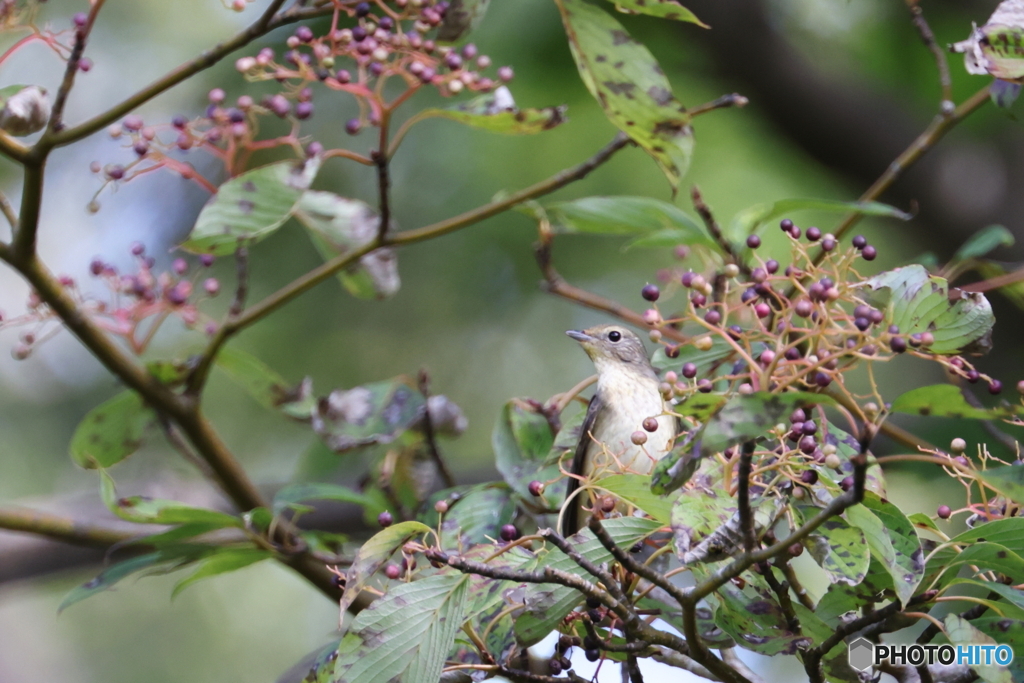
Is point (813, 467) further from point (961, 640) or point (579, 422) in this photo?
point (579, 422)

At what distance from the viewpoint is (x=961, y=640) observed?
1.51 m

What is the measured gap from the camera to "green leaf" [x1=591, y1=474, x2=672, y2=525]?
1458mm

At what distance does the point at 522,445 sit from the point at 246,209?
0.82 m

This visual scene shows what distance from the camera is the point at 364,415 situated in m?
2.83

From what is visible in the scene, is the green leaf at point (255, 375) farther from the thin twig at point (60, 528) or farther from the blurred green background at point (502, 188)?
the blurred green background at point (502, 188)

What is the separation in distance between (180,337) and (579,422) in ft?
14.0

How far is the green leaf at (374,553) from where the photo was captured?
1.58 m

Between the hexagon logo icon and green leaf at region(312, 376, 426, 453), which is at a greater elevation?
the hexagon logo icon

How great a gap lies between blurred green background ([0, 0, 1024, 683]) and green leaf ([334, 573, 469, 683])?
135 inches

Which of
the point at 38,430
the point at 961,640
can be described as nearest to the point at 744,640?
the point at 961,640

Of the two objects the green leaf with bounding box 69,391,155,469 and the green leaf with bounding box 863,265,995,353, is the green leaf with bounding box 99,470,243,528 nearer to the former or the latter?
the green leaf with bounding box 69,391,155,469

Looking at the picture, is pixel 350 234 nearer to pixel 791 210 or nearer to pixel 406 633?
pixel 791 210

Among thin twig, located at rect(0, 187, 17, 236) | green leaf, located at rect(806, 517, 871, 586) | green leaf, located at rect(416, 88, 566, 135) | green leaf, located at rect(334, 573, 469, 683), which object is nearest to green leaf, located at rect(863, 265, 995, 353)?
green leaf, located at rect(806, 517, 871, 586)

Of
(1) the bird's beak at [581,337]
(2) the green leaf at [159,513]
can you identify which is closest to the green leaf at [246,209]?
(2) the green leaf at [159,513]
